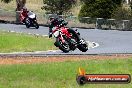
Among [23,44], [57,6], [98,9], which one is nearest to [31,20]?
[98,9]

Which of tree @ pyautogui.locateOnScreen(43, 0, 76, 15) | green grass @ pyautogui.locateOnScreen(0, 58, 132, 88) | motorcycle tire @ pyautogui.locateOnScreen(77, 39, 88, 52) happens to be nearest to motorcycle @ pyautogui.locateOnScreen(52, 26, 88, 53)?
motorcycle tire @ pyautogui.locateOnScreen(77, 39, 88, 52)

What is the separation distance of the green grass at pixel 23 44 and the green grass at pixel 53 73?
7.24 meters

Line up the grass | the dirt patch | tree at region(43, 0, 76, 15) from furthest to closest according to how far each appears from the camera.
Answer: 1. the grass
2. tree at region(43, 0, 76, 15)
3. the dirt patch

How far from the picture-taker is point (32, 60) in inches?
746

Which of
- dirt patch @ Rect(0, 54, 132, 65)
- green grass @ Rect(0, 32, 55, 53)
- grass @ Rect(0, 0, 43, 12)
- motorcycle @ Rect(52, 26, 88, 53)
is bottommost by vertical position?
grass @ Rect(0, 0, 43, 12)

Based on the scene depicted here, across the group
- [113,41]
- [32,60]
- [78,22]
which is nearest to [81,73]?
[32,60]

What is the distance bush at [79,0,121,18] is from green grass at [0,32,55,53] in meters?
18.5

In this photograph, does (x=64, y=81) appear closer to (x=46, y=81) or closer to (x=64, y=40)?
(x=46, y=81)

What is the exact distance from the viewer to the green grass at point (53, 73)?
12477 millimetres

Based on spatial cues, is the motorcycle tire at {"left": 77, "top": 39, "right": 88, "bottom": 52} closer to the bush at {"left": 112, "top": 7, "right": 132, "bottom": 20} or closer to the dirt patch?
the dirt patch

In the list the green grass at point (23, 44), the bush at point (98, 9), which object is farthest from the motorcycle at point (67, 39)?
the bush at point (98, 9)

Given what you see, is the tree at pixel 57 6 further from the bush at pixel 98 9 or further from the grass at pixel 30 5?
the grass at pixel 30 5

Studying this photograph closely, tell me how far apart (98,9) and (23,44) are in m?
21.8

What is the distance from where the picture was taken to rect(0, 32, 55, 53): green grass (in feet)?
79.6
